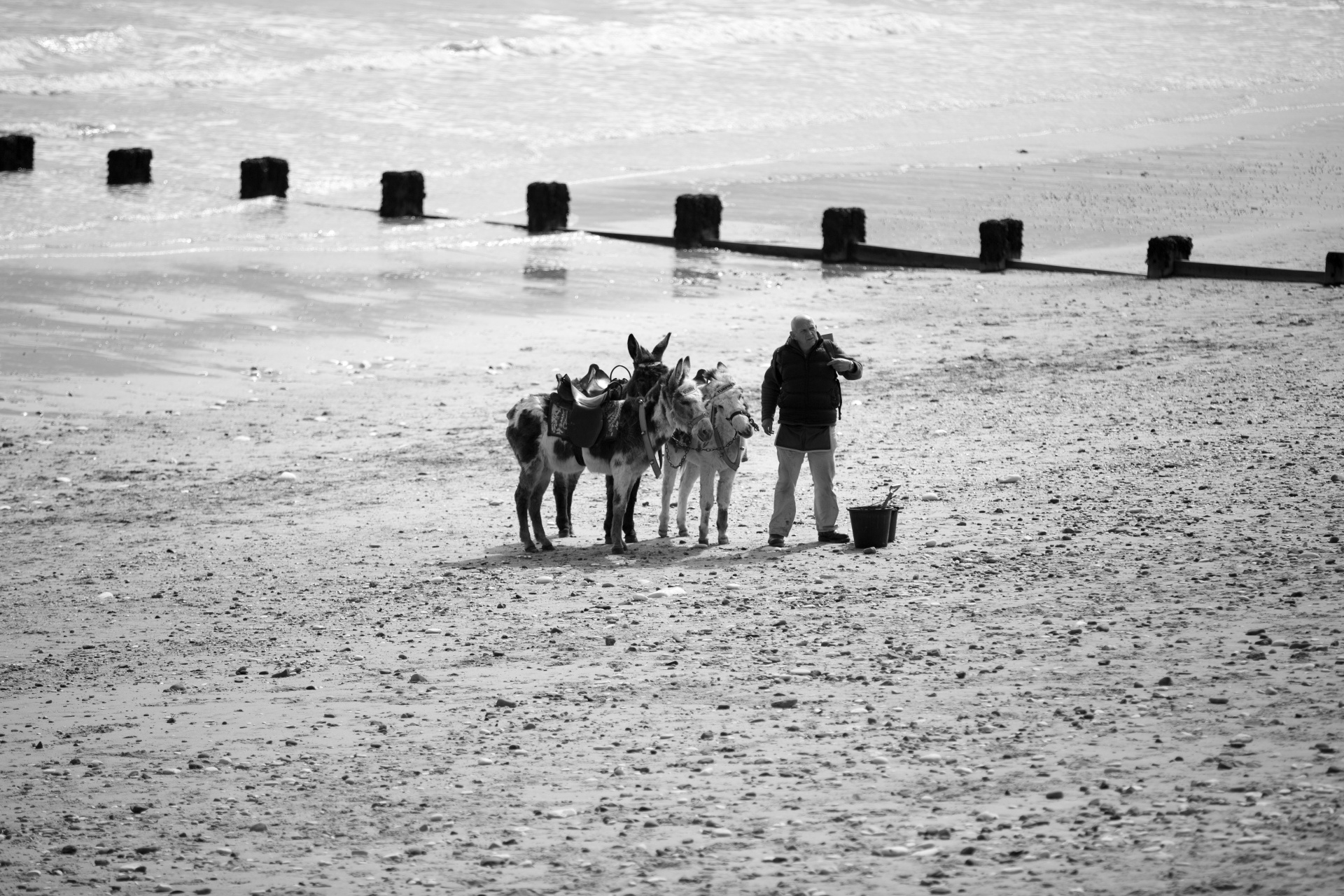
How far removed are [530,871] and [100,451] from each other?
10112mm

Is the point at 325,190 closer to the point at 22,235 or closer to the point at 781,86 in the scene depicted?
the point at 22,235

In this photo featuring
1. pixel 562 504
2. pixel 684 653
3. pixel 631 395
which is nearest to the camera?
pixel 684 653

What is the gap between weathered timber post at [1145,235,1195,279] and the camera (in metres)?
22.9

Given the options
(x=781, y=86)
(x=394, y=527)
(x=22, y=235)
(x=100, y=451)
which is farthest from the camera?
(x=781, y=86)

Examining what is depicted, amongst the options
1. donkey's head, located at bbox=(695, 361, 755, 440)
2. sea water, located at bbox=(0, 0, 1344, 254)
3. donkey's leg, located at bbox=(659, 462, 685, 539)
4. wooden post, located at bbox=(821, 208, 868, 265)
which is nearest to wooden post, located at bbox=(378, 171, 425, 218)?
sea water, located at bbox=(0, 0, 1344, 254)

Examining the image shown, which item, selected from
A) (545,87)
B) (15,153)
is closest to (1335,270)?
(15,153)

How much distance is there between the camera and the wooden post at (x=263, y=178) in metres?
31.8

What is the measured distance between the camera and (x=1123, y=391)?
17.1 m

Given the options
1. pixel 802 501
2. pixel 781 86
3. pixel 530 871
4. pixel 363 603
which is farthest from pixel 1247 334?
pixel 781 86

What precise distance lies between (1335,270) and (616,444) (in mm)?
12238

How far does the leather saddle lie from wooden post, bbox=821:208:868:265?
42.2 ft

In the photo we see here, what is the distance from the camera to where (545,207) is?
28047 millimetres

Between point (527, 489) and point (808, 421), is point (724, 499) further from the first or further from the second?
point (527, 489)

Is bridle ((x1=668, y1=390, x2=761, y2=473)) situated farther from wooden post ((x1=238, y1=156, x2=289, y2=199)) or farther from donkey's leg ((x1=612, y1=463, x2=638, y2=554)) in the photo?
wooden post ((x1=238, y1=156, x2=289, y2=199))
